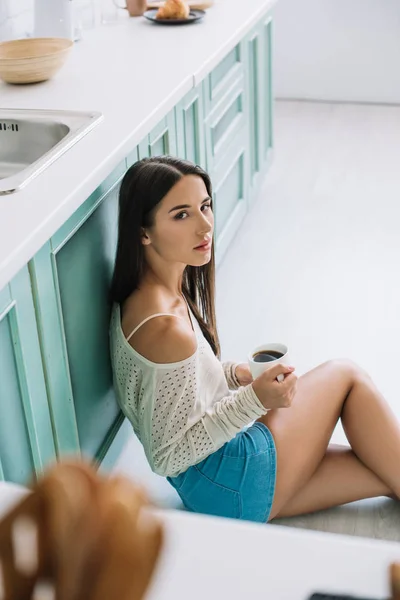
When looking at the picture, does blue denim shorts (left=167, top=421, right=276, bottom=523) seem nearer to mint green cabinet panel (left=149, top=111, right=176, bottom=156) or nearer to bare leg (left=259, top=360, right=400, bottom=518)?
bare leg (left=259, top=360, right=400, bottom=518)

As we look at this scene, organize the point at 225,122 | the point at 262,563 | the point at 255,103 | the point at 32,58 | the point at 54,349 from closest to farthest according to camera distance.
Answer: the point at 262,563
the point at 54,349
the point at 32,58
the point at 225,122
the point at 255,103

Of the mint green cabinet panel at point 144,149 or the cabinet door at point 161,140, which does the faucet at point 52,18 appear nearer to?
the cabinet door at point 161,140

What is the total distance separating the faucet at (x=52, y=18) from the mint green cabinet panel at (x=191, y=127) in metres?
0.44

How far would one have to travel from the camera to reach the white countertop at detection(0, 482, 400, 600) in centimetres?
57

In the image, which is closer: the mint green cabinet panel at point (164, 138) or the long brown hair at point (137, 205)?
the long brown hair at point (137, 205)

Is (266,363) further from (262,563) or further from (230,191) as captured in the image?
(230,191)

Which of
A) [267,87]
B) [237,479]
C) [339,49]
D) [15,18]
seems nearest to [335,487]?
[237,479]

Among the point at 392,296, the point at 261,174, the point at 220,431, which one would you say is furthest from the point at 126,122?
the point at 261,174

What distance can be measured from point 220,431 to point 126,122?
704mm

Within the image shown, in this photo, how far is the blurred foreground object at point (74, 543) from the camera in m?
0.35

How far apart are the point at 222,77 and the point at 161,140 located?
2.46ft

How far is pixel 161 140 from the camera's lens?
6.86 ft

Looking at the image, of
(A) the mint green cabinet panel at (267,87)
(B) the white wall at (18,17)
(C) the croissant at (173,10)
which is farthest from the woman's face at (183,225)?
(A) the mint green cabinet panel at (267,87)

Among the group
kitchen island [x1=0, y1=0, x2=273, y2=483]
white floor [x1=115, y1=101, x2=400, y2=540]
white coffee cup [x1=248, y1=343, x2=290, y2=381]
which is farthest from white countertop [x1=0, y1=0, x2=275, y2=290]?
white floor [x1=115, y1=101, x2=400, y2=540]
